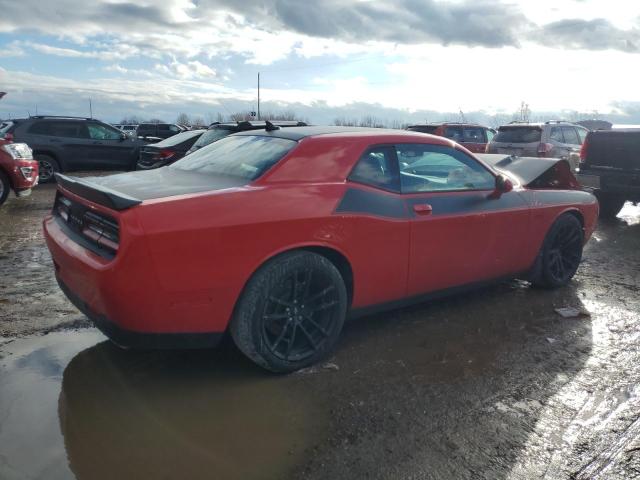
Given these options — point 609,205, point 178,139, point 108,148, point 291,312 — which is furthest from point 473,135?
point 291,312

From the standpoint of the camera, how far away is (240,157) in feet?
12.3

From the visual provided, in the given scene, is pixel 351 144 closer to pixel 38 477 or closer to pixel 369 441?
pixel 369 441

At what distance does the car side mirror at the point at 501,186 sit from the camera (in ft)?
13.9

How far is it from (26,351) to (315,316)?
1.86 m

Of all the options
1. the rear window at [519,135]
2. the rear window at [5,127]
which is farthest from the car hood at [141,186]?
the rear window at [5,127]

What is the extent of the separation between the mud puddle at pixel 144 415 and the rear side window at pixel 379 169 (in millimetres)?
1333

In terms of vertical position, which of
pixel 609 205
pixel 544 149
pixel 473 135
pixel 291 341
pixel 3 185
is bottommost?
pixel 291 341

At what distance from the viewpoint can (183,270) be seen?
2.79 m

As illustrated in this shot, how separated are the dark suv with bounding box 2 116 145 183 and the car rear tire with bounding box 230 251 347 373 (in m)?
11.4

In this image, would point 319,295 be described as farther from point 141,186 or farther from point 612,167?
point 612,167

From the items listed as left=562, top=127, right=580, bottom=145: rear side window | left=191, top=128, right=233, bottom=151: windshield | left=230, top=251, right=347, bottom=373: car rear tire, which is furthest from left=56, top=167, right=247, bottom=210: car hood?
left=562, top=127, right=580, bottom=145: rear side window

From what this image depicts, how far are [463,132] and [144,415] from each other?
47.6ft

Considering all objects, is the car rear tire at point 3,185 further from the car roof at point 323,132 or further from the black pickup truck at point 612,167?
the black pickup truck at point 612,167

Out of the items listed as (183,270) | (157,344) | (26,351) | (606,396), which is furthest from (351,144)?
(26,351)
